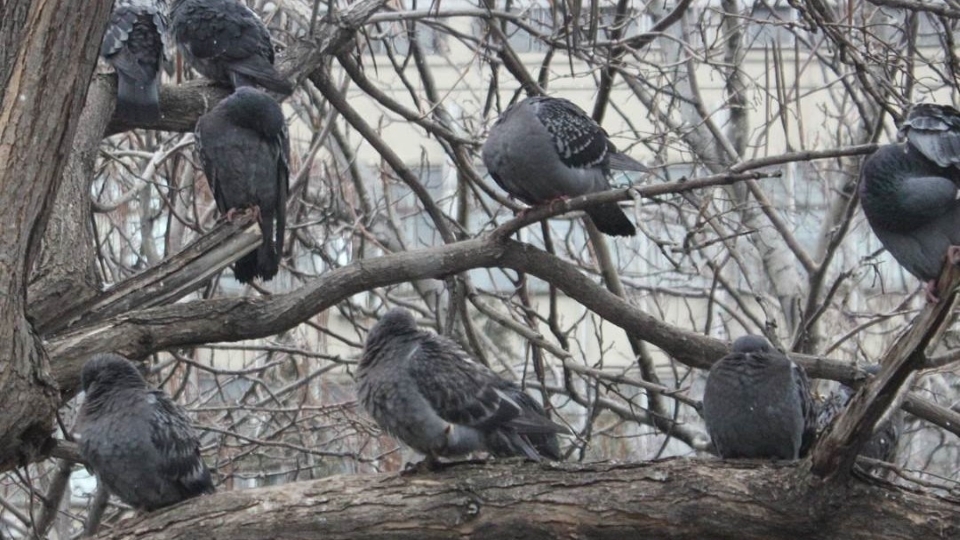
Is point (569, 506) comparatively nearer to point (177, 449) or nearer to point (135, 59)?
point (177, 449)

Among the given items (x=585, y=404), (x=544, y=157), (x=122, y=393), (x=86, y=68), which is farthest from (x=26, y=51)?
(x=585, y=404)

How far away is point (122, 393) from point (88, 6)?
1708 millimetres

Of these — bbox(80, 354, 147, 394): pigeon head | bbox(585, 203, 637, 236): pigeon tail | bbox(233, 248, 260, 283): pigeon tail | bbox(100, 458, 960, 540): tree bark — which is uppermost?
bbox(233, 248, 260, 283): pigeon tail

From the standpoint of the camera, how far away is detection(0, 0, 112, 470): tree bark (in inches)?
164

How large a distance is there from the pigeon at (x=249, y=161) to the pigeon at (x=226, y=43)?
0.22 metres

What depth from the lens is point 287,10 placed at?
8930mm

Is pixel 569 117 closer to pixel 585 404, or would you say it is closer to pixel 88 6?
pixel 585 404

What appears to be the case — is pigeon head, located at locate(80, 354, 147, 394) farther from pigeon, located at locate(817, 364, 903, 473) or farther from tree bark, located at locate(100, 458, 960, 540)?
pigeon, located at locate(817, 364, 903, 473)

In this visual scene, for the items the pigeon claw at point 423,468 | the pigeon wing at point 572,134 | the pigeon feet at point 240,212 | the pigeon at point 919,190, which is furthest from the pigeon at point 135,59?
the pigeon at point 919,190

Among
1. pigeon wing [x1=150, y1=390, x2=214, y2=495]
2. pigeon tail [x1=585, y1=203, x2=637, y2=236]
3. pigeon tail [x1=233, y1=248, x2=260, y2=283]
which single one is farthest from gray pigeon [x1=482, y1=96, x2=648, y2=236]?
pigeon wing [x1=150, y1=390, x2=214, y2=495]

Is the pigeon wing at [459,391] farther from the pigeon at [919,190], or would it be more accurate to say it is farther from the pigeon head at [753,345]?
the pigeon at [919,190]

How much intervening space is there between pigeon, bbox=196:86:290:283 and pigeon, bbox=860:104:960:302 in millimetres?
2866

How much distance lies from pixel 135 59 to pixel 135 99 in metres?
0.22

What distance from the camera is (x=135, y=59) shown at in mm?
6395
